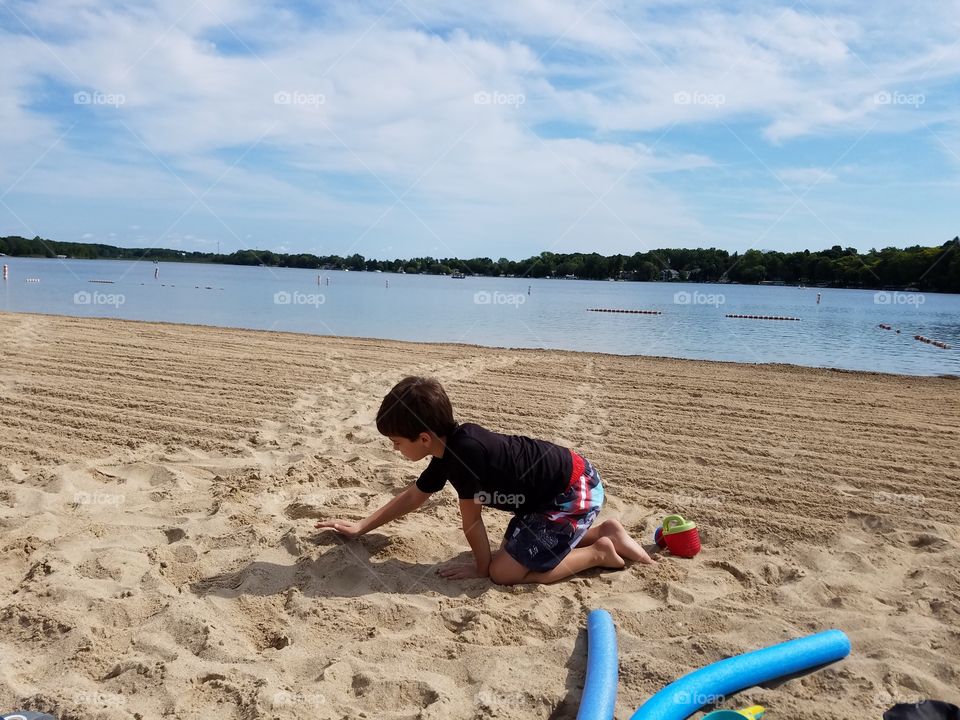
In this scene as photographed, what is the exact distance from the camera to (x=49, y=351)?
10047 mm

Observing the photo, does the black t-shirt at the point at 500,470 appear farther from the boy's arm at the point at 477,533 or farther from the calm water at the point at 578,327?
the calm water at the point at 578,327

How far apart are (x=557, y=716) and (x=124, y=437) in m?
4.82

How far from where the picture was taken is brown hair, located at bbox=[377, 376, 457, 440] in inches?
140

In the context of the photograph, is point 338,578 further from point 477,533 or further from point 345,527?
point 477,533

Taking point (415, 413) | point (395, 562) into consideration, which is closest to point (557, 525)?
point (395, 562)

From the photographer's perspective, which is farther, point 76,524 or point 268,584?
point 76,524

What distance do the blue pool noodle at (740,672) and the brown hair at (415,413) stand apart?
62.3 inches

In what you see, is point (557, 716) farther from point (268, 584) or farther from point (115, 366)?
point (115, 366)

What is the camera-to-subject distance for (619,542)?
13.0 feet


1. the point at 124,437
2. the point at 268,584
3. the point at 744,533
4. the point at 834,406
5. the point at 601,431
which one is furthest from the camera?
the point at 834,406

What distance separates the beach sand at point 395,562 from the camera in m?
2.77

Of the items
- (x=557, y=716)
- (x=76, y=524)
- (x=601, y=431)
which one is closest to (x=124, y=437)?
(x=76, y=524)
